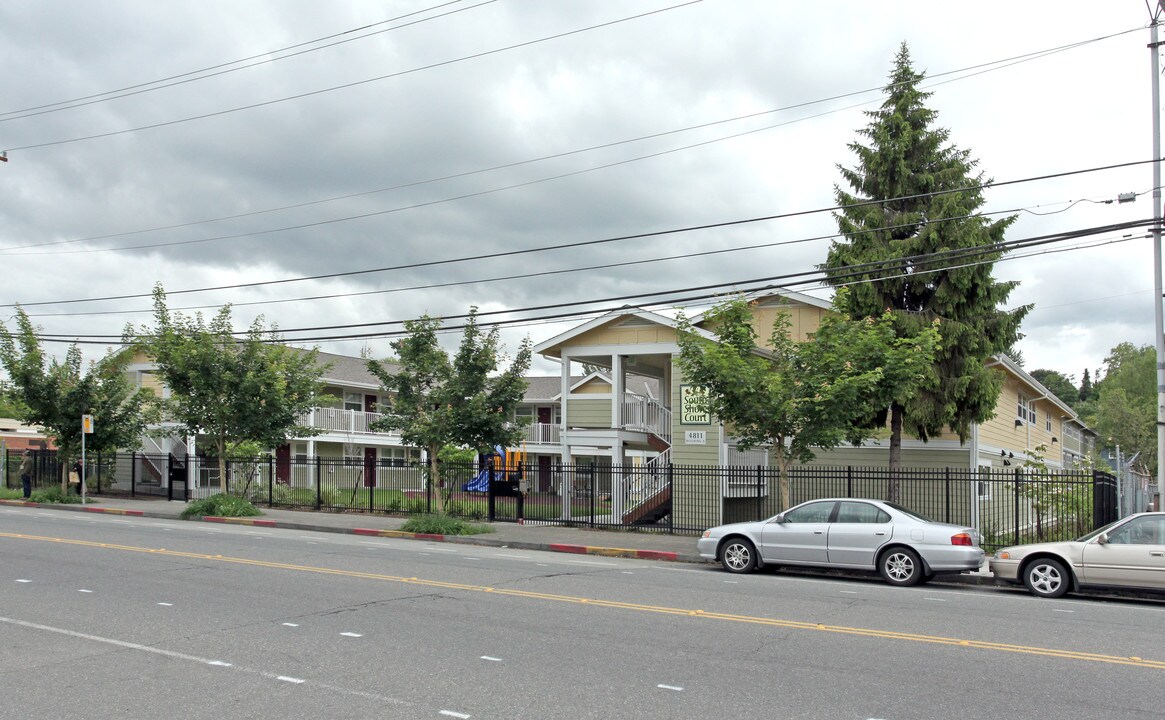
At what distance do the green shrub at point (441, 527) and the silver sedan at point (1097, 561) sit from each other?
39.3 ft

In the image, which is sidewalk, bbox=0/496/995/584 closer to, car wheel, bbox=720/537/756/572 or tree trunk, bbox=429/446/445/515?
tree trunk, bbox=429/446/445/515

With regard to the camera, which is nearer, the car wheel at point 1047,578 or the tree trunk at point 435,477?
the car wheel at point 1047,578

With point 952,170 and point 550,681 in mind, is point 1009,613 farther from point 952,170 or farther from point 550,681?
point 952,170

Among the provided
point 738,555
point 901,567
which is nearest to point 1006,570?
point 901,567

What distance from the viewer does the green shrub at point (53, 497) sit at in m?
30.5

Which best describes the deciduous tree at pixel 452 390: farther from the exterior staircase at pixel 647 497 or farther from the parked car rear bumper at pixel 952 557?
the parked car rear bumper at pixel 952 557

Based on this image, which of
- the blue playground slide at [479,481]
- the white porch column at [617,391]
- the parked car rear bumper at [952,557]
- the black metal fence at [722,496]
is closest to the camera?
the parked car rear bumper at [952,557]

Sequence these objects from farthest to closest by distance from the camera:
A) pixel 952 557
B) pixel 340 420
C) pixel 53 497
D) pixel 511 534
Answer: pixel 340 420 → pixel 53 497 → pixel 511 534 → pixel 952 557

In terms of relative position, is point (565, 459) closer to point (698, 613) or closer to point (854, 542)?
point (854, 542)

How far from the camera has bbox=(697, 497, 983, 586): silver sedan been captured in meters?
13.9

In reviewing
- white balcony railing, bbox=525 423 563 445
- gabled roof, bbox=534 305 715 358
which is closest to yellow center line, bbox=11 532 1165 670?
gabled roof, bbox=534 305 715 358

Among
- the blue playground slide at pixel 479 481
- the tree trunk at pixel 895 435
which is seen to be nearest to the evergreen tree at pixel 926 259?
the tree trunk at pixel 895 435

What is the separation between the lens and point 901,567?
560 inches

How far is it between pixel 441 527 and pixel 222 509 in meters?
8.29
